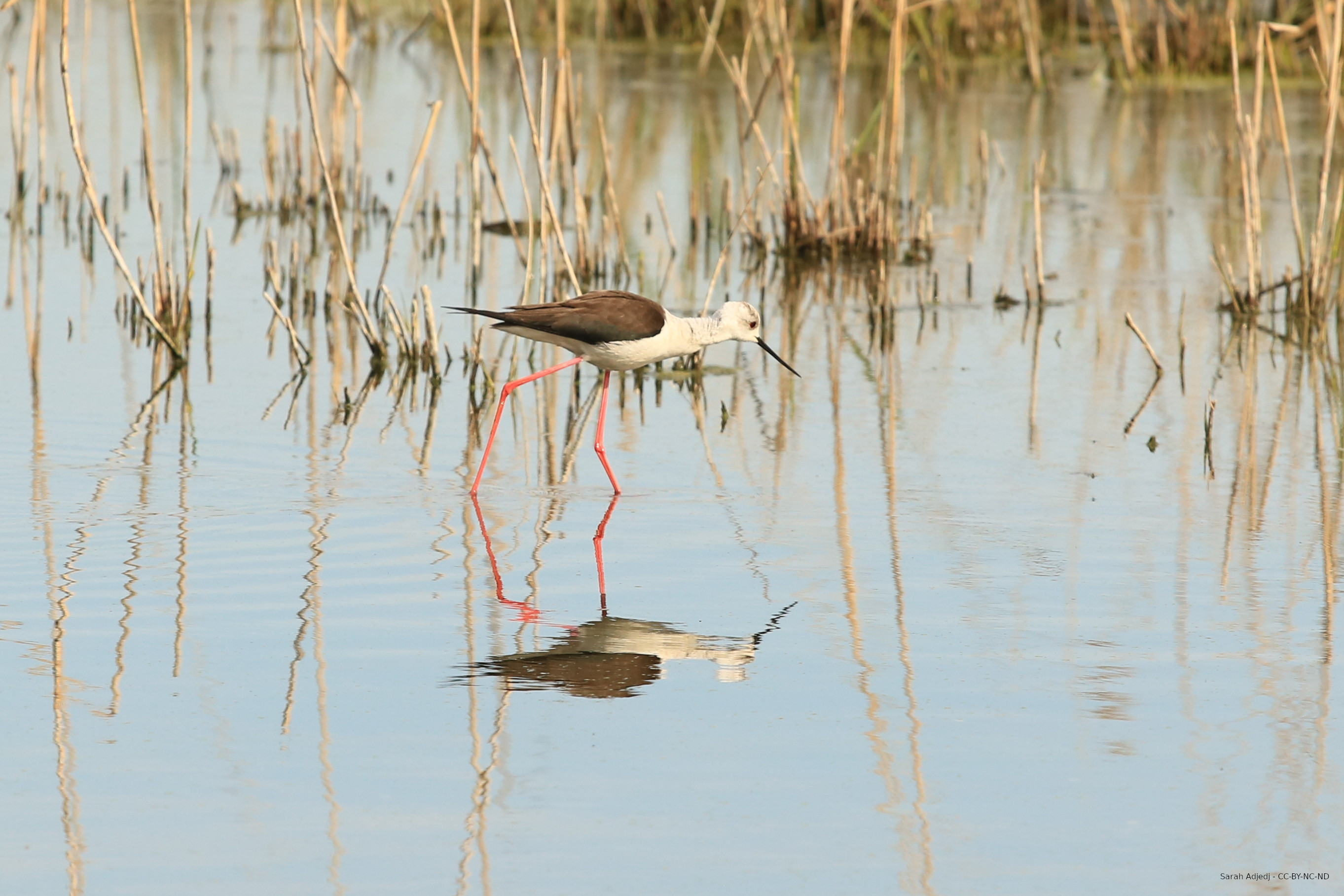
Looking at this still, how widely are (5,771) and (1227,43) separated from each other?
1648 centimetres

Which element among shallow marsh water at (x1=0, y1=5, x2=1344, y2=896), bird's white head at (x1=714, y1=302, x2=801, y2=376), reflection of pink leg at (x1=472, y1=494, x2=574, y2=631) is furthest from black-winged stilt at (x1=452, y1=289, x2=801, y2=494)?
reflection of pink leg at (x1=472, y1=494, x2=574, y2=631)

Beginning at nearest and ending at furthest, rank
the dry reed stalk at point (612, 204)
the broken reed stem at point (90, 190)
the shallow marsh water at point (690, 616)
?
the shallow marsh water at point (690, 616)
the broken reed stem at point (90, 190)
the dry reed stalk at point (612, 204)

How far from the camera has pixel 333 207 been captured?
303 inches

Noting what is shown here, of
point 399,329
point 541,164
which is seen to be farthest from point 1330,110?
point 399,329

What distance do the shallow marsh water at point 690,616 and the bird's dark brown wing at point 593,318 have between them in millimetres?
507

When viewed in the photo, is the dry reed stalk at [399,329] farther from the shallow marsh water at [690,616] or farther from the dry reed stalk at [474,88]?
the dry reed stalk at [474,88]

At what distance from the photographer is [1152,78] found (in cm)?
1867

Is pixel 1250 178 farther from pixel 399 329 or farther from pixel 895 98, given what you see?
pixel 399 329

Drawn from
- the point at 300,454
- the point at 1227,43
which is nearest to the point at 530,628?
the point at 300,454

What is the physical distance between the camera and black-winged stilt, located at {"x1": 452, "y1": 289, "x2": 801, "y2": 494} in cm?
652

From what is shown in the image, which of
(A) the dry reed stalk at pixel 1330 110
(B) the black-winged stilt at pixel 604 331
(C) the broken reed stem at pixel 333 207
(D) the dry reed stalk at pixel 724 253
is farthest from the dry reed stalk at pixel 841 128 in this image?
(B) the black-winged stilt at pixel 604 331

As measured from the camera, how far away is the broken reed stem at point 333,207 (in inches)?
304

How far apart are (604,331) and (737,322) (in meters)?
0.76

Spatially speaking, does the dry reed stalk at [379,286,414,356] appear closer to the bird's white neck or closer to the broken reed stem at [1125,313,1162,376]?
the bird's white neck
